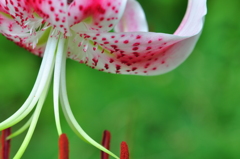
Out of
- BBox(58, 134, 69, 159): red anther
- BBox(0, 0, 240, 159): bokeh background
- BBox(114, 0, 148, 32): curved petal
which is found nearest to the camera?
BBox(58, 134, 69, 159): red anther


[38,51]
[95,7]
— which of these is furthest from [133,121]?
[95,7]

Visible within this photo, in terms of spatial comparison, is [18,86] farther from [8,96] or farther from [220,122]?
[220,122]

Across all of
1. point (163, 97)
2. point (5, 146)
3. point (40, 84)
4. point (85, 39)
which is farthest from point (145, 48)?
point (163, 97)

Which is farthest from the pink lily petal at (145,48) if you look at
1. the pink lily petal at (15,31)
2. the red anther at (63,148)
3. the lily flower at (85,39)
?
the red anther at (63,148)

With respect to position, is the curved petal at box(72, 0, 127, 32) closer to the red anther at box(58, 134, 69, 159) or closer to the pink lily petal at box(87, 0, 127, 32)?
the pink lily petal at box(87, 0, 127, 32)

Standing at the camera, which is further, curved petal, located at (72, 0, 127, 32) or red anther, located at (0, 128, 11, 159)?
red anther, located at (0, 128, 11, 159)

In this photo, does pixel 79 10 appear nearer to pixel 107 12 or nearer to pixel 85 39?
pixel 107 12

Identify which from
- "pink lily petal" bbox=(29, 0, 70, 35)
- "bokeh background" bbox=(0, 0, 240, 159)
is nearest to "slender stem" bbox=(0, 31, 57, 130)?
"pink lily petal" bbox=(29, 0, 70, 35)
